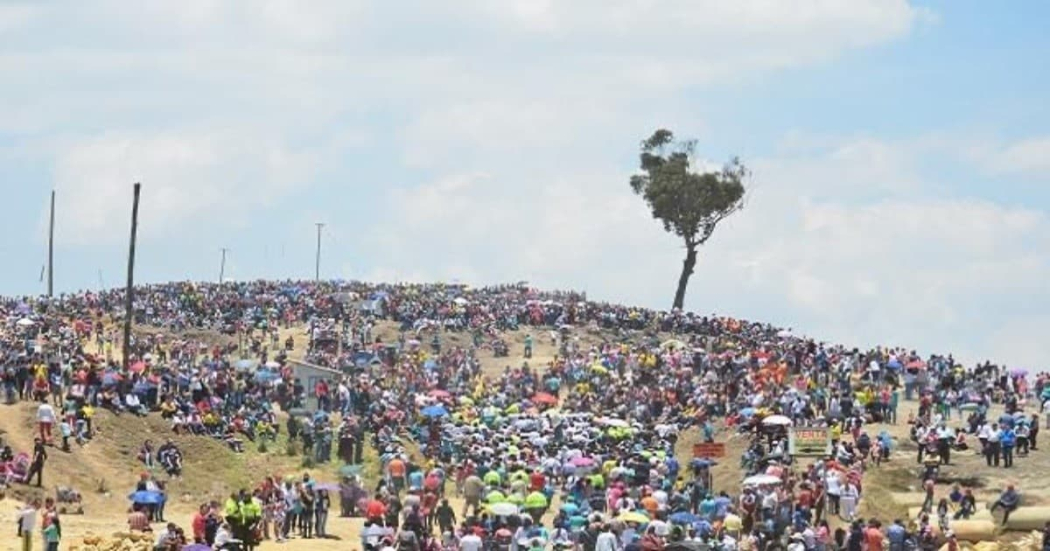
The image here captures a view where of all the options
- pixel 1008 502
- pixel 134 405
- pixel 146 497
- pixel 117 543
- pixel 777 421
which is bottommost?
pixel 117 543

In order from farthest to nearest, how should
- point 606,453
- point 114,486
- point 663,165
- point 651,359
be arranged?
point 663,165
point 651,359
point 606,453
point 114,486

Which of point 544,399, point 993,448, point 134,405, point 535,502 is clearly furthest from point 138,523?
point 544,399

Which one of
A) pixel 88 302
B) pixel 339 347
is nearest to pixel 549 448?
pixel 339 347

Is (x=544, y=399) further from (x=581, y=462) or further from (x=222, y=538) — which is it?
(x=222, y=538)

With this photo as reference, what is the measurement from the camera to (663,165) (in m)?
96.2

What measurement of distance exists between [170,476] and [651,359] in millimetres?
22422

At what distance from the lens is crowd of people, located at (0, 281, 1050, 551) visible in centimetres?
3612

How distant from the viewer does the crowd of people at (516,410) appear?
1422 inches

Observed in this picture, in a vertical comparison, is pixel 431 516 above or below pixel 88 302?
below

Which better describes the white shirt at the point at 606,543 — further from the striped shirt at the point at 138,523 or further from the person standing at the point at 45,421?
the person standing at the point at 45,421

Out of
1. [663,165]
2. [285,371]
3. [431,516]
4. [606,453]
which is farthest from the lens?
[663,165]

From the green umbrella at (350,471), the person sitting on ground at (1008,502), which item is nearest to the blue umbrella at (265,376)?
the green umbrella at (350,471)

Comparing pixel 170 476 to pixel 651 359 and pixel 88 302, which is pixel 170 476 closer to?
pixel 651 359

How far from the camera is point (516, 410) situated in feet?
179
